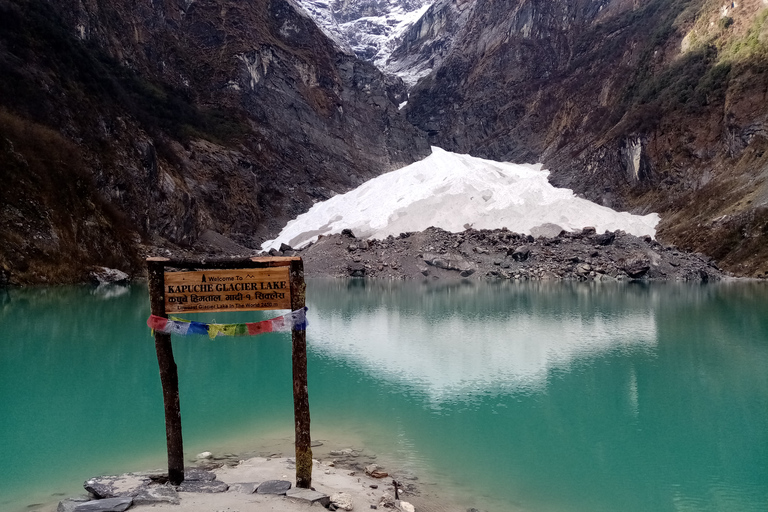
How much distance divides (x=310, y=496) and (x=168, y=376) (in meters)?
2.18

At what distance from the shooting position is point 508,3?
101 m

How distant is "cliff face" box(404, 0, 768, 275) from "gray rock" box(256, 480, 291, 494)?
140 ft

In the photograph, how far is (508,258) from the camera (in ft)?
148

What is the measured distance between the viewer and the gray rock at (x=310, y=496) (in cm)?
560

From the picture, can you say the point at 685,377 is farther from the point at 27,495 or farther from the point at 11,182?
the point at 11,182

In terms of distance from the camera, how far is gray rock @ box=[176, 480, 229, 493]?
5.90 m

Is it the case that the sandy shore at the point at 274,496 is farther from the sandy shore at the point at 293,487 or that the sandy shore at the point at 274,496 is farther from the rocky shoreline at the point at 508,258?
the rocky shoreline at the point at 508,258

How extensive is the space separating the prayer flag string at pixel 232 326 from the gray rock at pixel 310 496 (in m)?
1.72

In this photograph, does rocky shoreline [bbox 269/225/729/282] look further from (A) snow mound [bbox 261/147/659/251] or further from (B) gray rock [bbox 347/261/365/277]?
(A) snow mound [bbox 261/147/659/251]

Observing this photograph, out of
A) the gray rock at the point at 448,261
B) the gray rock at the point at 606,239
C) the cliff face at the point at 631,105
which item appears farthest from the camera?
the cliff face at the point at 631,105

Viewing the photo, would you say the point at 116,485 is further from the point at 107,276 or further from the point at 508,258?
the point at 508,258

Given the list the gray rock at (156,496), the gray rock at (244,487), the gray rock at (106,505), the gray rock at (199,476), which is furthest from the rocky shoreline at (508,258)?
the gray rock at (106,505)

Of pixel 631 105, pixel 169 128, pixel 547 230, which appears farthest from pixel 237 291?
pixel 631 105

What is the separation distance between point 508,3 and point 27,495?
109727 millimetres
